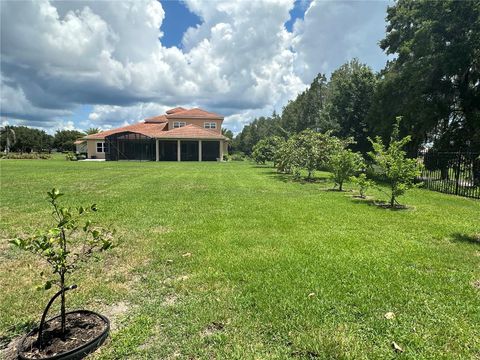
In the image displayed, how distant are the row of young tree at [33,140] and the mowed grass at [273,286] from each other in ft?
225

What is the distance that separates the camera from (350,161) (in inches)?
509

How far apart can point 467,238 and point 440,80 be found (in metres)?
15.1

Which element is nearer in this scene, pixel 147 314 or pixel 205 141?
pixel 147 314

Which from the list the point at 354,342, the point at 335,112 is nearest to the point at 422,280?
the point at 354,342

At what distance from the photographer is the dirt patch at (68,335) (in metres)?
2.80

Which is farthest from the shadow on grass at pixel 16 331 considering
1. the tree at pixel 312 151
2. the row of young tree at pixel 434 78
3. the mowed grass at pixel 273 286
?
the row of young tree at pixel 434 78

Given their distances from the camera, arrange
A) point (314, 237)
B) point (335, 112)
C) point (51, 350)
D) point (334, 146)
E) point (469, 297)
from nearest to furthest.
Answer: point (51, 350)
point (469, 297)
point (314, 237)
point (334, 146)
point (335, 112)

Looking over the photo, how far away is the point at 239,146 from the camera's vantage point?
69938 mm

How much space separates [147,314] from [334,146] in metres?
14.4

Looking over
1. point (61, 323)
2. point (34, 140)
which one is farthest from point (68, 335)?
point (34, 140)

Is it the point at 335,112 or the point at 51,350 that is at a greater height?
the point at 335,112

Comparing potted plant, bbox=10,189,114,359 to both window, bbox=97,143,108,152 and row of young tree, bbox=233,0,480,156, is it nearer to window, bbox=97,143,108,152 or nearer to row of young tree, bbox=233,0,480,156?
row of young tree, bbox=233,0,480,156

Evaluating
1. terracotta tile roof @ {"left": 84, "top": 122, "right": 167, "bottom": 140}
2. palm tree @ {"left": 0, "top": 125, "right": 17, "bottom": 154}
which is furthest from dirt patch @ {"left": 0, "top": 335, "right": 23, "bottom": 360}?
palm tree @ {"left": 0, "top": 125, "right": 17, "bottom": 154}

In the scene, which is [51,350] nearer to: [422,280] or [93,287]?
[93,287]
